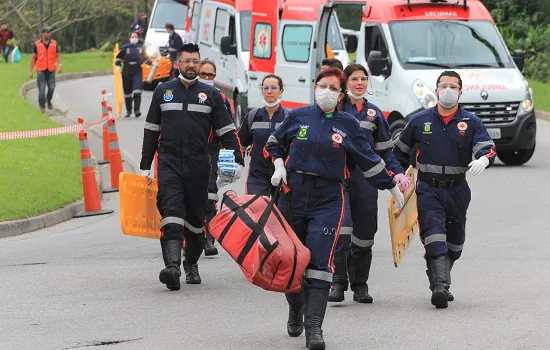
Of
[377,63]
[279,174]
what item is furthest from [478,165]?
[377,63]

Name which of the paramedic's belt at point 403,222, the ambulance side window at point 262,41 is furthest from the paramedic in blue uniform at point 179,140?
the ambulance side window at point 262,41

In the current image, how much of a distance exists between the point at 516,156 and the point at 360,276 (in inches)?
418

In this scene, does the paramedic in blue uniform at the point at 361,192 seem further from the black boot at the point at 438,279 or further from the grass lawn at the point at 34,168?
the grass lawn at the point at 34,168

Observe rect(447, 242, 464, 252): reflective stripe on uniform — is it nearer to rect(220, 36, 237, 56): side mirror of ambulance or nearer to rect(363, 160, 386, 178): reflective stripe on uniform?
rect(363, 160, 386, 178): reflective stripe on uniform

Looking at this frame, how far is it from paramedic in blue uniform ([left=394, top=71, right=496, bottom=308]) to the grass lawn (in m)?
6.29

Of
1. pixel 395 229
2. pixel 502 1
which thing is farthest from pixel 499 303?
pixel 502 1

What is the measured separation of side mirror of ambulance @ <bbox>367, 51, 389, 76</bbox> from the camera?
1939 centimetres

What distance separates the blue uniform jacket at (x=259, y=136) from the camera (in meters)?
11.5

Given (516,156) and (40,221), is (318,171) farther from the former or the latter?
(516,156)

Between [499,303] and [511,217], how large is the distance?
532 centimetres

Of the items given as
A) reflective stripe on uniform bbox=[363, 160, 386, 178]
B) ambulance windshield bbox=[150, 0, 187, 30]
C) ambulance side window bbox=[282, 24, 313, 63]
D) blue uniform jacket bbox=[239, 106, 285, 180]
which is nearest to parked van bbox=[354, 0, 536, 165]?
ambulance side window bbox=[282, 24, 313, 63]

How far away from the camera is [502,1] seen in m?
41.5

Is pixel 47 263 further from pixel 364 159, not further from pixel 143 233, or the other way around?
pixel 364 159

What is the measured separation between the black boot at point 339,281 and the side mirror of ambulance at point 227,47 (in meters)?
14.9
